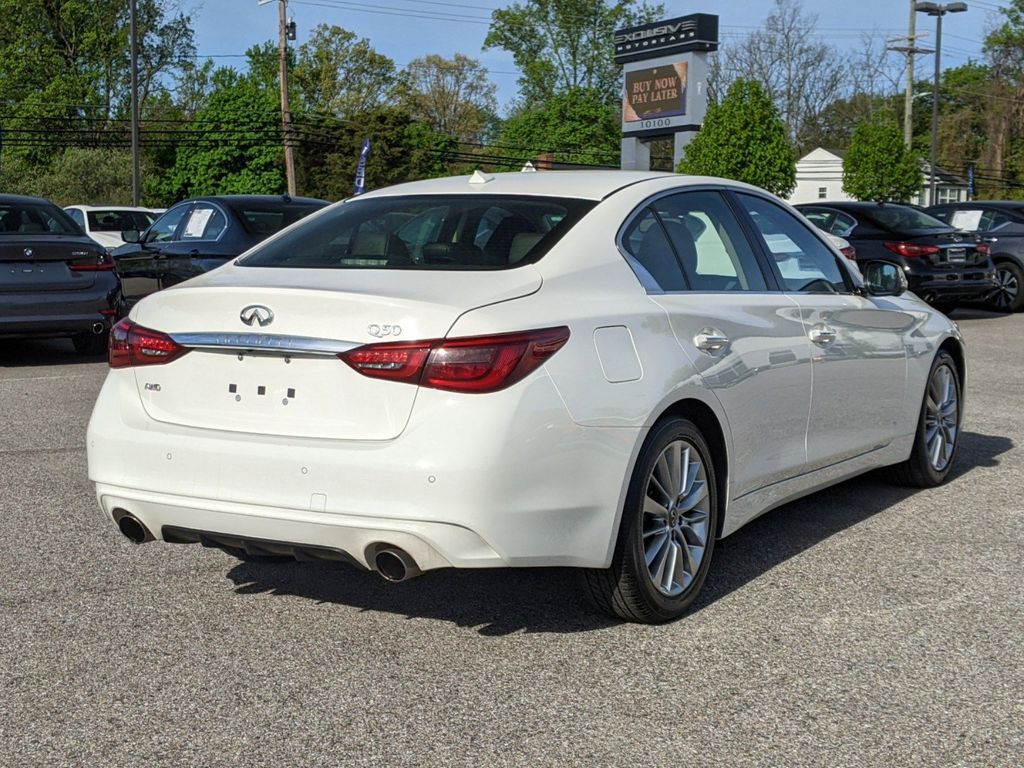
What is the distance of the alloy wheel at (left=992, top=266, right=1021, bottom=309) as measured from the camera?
2039 cm

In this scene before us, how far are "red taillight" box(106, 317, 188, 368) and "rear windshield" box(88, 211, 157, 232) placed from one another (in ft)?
77.5

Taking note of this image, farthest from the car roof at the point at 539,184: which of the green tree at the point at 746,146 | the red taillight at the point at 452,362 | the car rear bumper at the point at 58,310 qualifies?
the green tree at the point at 746,146

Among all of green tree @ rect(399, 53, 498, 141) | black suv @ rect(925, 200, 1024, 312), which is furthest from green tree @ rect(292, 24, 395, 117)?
black suv @ rect(925, 200, 1024, 312)

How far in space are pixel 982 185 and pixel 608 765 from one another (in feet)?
275

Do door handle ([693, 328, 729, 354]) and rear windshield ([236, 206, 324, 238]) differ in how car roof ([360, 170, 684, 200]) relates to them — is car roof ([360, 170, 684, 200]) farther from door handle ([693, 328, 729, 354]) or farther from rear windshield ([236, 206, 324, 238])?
rear windshield ([236, 206, 324, 238])

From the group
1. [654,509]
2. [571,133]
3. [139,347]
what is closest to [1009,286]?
[654,509]

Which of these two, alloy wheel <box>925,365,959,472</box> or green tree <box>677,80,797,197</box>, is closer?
alloy wheel <box>925,365,959,472</box>

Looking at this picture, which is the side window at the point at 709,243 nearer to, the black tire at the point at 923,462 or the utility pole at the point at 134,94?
the black tire at the point at 923,462

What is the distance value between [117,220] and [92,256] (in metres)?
16.1

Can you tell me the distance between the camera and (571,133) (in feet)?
263

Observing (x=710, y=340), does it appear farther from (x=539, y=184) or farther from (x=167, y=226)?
(x=167, y=226)

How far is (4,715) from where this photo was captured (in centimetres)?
375

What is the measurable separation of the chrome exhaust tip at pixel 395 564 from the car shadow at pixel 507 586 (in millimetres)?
571

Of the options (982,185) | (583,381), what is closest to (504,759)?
(583,381)
